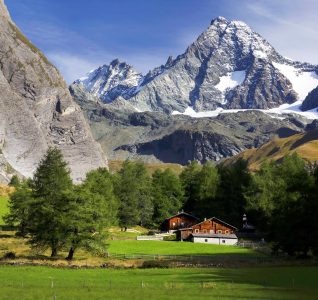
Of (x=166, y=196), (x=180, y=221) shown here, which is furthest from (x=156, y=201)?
(x=180, y=221)

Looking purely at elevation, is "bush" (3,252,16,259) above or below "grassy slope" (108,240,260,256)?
below

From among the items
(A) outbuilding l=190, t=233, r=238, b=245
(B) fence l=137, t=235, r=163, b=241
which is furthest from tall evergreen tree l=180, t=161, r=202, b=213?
(B) fence l=137, t=235, r=163, b=241

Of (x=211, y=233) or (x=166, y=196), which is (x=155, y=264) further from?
(x=166, y=196)

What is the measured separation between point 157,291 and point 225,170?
102 m

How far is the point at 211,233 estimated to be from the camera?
118m

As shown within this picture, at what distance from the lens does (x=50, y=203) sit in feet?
252

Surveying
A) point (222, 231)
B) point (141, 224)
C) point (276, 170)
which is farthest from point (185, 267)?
point (141, 224)

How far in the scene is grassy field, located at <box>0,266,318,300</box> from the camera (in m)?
40.2

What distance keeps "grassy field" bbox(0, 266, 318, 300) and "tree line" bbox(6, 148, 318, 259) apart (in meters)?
13.5

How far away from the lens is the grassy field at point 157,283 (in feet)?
132

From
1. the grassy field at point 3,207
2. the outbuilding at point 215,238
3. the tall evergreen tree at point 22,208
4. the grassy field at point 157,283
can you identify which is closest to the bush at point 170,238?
the outbuilding at point 215,238

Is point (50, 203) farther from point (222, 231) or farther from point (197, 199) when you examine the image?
point (197, 199)

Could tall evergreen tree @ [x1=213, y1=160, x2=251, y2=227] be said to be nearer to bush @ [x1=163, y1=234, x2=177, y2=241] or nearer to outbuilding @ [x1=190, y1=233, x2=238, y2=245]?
bush @ [x1=163, y1=234, x2=177, y2=241]

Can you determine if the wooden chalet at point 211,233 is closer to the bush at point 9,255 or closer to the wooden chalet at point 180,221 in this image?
the wooden chalet at point 180,221
